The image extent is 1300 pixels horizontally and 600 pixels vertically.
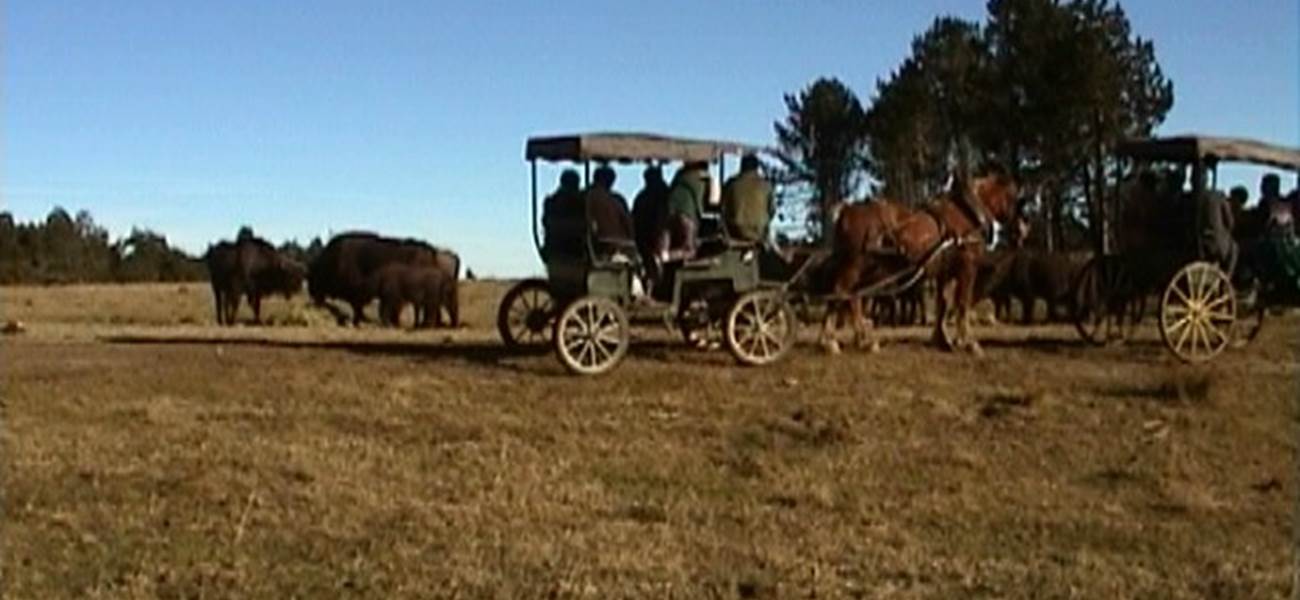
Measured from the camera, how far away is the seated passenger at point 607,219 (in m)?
19.5

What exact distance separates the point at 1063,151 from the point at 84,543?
40342 mm

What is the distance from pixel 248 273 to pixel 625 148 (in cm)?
2052

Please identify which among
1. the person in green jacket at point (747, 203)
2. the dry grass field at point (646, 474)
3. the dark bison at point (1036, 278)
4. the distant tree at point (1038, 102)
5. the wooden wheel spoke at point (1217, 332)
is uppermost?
the distant tree at point (1038, 102)

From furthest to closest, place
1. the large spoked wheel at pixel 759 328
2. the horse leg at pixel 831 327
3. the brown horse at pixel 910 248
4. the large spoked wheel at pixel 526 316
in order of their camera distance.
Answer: the brown horse at pixel 910 248 → the large spoked wheel at pixel 526 316 → the horse leg at pixel 831 327 → the large spoked wheel at pixel 759 328

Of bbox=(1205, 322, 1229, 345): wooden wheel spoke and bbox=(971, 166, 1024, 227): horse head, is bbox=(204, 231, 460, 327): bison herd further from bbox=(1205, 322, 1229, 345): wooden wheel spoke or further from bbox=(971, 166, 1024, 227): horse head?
bbox=(1205, 322, 1229, 345): wooden wheel spoke

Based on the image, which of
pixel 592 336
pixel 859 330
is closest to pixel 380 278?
pixel 859 330

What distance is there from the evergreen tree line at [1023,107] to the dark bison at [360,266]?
1126cm

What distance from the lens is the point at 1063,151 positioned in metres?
49.9

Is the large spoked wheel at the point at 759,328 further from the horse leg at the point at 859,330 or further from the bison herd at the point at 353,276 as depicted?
the bison herd at the point at 353,276

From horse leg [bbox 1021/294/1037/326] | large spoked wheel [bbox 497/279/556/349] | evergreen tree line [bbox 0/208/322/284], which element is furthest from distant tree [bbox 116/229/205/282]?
large spoked wheel [bbox 497/279/556/349]

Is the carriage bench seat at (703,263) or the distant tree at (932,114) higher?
the distant tree at (932,114)

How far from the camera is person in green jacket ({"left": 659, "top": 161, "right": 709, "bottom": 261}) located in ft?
65.3

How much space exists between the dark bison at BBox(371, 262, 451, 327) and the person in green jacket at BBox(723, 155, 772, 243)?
16.5 metres

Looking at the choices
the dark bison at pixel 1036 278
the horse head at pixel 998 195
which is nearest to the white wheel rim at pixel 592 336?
the horse head at pixel 998 195
